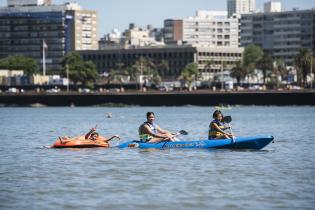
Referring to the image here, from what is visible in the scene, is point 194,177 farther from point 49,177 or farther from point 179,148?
point 179,148

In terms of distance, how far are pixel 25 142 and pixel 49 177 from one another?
25.1 m

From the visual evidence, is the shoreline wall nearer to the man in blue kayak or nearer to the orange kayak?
the orange kayak

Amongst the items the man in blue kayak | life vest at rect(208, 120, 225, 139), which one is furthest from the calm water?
life vest at rect(208, 120, 225, 139)

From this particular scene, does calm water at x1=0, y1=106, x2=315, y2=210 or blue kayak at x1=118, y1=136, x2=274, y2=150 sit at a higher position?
blue kayak at x1=118, y1=136, x2=274, y2=150

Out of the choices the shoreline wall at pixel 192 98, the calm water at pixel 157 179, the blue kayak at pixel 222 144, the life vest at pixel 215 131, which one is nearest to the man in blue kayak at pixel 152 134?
the blue kayak at pixel 222 144

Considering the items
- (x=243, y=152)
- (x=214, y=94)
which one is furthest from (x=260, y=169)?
(x=214, y=94)

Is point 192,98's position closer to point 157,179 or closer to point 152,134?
point 152,134

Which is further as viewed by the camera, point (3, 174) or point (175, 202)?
point (3, 174)

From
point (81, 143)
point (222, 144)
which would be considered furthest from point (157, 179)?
point (81, 143)

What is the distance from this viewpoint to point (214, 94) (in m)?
184

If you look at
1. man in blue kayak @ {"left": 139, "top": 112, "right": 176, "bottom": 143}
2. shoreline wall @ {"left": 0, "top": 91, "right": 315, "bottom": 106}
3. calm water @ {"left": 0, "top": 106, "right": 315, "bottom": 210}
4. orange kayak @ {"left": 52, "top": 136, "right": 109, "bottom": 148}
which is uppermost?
man in blue kayak @ {"left": 139, "top": 112, "right": 176, "bottom": 143}

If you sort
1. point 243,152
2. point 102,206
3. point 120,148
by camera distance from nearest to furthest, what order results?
point 102,206, point 243,152, point 120,148

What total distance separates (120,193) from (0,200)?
13.5 ft

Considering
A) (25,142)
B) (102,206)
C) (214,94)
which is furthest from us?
(214,94)
